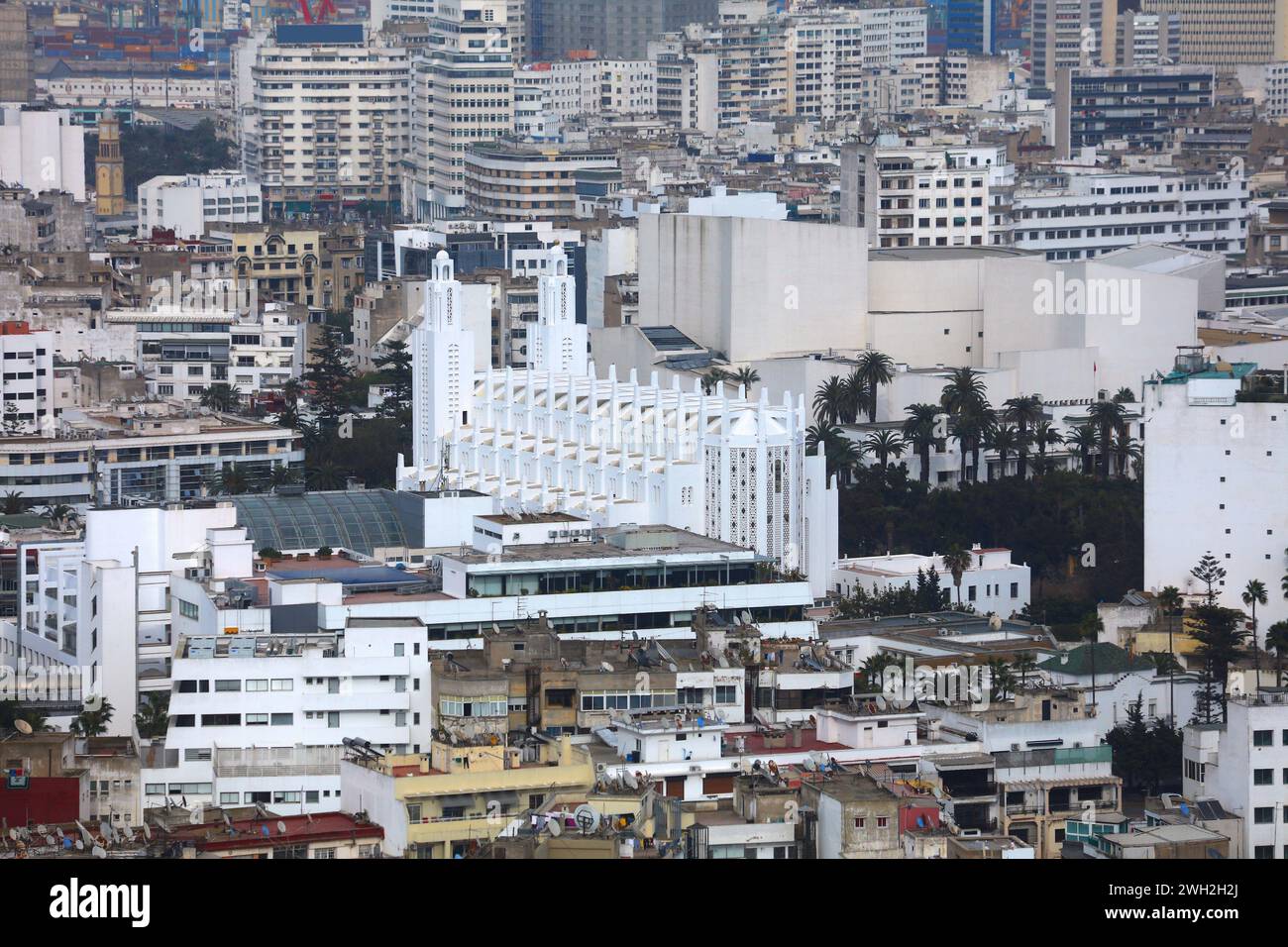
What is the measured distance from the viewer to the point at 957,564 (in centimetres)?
7800

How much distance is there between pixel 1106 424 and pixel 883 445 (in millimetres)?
7042

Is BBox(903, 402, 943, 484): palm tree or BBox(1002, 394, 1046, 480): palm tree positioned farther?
BBox(903, 402, 943, 484): palm tree

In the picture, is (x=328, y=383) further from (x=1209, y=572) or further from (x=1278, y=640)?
(x=1278, y=640)

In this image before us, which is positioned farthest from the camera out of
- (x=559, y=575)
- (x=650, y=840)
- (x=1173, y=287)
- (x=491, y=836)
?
(x=1173, y=287)

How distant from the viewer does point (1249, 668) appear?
64188mm

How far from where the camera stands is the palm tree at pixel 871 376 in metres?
99.1

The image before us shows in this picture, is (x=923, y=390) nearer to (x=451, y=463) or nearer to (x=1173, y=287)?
(x=1173, y=287)

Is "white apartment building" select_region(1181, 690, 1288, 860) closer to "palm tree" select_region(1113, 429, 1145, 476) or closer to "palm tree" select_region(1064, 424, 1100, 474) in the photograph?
"palm tree" select_region(1113, 429, 1145, 476)

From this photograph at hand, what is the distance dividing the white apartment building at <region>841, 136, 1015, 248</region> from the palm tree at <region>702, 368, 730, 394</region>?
24.4 m

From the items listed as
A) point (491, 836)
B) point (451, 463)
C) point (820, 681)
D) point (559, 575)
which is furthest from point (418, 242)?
point (491, 836)

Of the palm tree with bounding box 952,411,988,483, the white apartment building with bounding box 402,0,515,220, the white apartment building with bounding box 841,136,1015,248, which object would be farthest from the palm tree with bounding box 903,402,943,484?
the white apartment building with bounding box 402,0,515,220

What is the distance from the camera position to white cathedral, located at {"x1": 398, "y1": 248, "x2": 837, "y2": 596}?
250 feet

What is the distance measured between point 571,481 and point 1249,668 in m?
21.4

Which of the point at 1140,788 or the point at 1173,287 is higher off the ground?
the point at 1173,287
